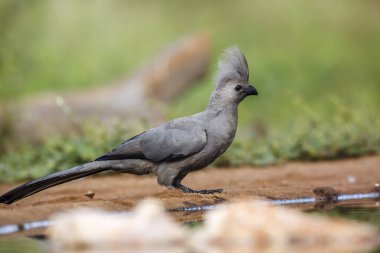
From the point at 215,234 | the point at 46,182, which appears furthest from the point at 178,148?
the point at 215,234

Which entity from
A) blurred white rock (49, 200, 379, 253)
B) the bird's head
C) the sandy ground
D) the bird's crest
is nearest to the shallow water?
the sandy ground

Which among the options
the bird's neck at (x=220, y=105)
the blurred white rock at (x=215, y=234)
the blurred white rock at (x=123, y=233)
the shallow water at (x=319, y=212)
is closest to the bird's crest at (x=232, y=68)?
the bird's neck at (x=220, y=105)

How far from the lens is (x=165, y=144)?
802cm

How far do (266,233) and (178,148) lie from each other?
263 centimetres

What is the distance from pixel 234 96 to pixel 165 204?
1.55m

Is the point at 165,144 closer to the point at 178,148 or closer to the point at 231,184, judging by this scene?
the point at 178,148

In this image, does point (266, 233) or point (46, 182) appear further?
point (46, 182)

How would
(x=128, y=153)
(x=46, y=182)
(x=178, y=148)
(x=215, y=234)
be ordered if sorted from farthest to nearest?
(x=128, y=153) → (x=178, y=148) → (x=46, y=182) → (x=215, y=234)

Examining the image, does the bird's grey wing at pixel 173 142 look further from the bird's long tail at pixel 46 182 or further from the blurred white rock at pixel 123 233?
the blurred white rock at pixel 123 233

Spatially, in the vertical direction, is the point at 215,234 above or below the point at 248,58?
below

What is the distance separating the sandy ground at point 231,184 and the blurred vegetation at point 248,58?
1.58ft

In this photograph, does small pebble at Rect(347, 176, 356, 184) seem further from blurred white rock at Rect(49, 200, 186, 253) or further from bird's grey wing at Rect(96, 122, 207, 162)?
blurred white rock at Rect(49, 200, 186, 253)

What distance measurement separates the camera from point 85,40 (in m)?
20.1

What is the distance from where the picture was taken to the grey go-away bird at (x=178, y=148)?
7.92 metres
